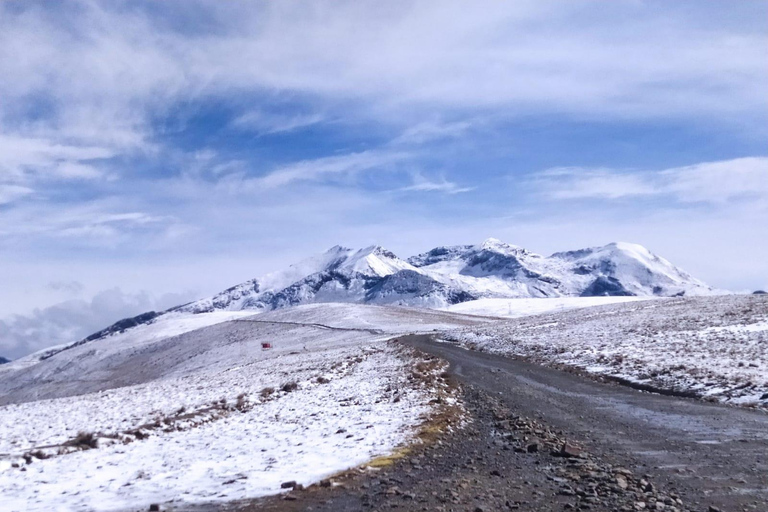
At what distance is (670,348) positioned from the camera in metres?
33.9

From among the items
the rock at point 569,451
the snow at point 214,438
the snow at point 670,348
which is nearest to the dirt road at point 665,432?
the rock at point 569,451

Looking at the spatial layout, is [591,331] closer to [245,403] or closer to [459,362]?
[459,362]

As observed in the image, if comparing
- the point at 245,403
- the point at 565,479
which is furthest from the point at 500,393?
the point at 565,479

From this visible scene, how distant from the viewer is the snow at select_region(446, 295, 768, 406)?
74.8ft

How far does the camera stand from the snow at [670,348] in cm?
2280

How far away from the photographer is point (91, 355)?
380 feet

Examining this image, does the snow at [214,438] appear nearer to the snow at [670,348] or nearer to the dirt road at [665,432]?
the dirt road at [665,432]

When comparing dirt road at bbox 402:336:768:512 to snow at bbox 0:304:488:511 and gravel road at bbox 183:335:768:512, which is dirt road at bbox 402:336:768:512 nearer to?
gravel road at bbox 183:335:768:512

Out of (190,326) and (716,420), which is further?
(190,326)

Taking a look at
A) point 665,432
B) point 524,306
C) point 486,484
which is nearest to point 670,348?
point 665,432

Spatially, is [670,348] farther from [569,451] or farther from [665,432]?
[569,451]

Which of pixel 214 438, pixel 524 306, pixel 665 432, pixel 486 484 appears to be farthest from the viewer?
pixel 524 306

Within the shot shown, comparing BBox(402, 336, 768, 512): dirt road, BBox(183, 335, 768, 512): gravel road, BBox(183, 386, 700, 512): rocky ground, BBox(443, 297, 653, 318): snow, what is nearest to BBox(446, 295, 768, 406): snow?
BBox(402, 336, 768, 512): dirt road

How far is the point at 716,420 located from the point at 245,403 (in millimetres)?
14743
